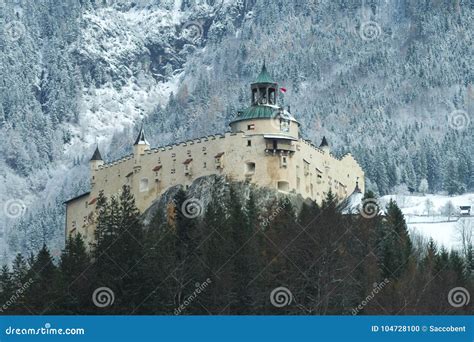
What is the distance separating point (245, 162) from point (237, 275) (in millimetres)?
41074

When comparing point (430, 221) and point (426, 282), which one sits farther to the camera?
point (430, 221)

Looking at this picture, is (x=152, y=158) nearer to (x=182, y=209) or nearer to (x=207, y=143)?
(x=207, y=143)

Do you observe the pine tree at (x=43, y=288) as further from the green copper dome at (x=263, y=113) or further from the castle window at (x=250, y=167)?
the green copper dome at (x=263, y=113)

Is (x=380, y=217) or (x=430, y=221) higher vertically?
(x=430, y=221)

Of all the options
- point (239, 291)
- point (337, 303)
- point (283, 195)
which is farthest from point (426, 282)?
point (283, 195)

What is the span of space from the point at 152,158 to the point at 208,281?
159 feet

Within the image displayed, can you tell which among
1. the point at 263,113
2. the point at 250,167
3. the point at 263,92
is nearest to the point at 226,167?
the point at 250,167

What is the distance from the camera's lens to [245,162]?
10862cm

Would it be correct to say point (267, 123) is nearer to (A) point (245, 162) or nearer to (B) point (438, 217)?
(A) point (245, 162)

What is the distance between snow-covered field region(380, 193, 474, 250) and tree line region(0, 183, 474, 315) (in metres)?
50.6

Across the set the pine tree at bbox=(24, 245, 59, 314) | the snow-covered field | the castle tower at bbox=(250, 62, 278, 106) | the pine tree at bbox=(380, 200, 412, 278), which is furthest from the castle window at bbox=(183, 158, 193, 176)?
the pine tree at bbox=(24, 245, 59, 314)

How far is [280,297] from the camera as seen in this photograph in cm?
6600

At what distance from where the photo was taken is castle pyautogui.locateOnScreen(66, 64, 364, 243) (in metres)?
108

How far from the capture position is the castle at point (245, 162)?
108375 mm
